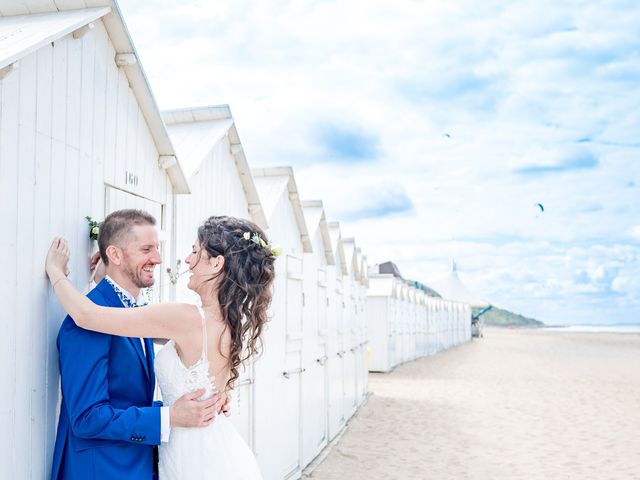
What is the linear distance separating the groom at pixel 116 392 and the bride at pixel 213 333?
0.10 m

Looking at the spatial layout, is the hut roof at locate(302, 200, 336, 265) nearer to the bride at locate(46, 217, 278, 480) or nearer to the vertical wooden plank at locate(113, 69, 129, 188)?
the vertical wooden plank at locate(113, 69, 129, 188)

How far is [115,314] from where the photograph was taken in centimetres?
256

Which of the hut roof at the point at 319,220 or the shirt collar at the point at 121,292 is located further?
the hut roof at the point at 319,220

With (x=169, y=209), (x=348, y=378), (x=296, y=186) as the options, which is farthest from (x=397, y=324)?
(x=169, y=209)

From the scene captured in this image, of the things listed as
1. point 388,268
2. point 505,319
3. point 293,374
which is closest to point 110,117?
point 293,374

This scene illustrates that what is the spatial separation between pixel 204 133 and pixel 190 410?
3272 mm

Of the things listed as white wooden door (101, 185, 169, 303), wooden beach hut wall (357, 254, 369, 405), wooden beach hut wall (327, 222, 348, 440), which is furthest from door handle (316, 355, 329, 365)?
white wooden door (101, 185, 169, 303)

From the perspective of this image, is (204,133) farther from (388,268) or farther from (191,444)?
(388,268)

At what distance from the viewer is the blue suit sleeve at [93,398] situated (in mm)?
2523

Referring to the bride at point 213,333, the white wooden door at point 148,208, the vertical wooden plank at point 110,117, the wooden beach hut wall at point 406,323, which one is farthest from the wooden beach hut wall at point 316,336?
the wooden beach hut wall at point 406,323

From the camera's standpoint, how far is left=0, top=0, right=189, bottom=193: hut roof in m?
2.68

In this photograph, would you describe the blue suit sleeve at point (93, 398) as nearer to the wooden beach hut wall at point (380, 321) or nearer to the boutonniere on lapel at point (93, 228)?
the boutonniere on lapel at point (93, 228)

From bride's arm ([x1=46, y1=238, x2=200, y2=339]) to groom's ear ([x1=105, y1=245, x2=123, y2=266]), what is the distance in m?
0.17

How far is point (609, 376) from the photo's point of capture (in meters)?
22.2
